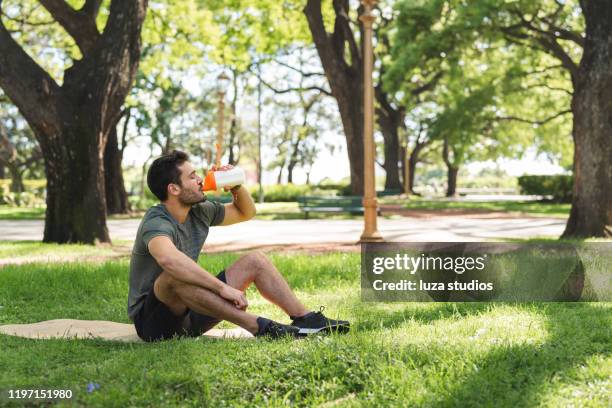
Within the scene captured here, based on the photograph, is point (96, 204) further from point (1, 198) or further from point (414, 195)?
point (414, 195)

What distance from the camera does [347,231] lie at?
17172 mm

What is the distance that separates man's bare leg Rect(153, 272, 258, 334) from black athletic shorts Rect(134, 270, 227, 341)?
87 millimetres

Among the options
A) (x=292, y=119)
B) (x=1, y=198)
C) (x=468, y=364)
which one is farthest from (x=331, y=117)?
(x=468, y=364)

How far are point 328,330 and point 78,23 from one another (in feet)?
32.4

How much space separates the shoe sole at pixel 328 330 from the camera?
197 inches

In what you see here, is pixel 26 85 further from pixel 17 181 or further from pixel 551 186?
pixel 551 186

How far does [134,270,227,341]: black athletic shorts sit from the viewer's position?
5.00 meters

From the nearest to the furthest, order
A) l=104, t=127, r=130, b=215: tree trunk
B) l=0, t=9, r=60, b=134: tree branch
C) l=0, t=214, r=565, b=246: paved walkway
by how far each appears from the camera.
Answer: l=0, t=9, r=60, b=134: tree branch
l=0, t=214, r=565, b=246: paved walkway
l=104, t=127, r=130, b=215: tree trunk

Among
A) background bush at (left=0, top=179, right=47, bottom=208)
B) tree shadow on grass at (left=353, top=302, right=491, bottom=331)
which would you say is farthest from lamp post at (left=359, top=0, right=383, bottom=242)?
background bush at (left=0, top=179, right=47, bottom=208)

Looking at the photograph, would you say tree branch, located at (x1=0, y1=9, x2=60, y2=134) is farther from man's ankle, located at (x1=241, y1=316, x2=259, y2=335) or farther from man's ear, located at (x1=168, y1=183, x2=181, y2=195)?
man's ankle, located at (x1=241, y1=316, x2=259, y2=335)

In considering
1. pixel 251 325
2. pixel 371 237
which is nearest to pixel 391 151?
pixel 371 237

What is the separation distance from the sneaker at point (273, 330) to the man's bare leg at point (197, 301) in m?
0.03

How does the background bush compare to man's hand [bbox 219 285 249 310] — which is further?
the background bush

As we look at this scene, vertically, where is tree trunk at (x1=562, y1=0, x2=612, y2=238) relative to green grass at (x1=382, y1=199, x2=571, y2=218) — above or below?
above
